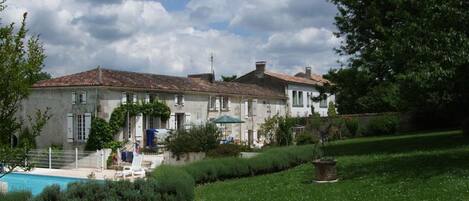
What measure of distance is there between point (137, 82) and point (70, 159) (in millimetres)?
6856

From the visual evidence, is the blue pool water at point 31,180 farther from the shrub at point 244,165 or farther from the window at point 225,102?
the window at point 225,102

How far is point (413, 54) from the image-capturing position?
622 inches

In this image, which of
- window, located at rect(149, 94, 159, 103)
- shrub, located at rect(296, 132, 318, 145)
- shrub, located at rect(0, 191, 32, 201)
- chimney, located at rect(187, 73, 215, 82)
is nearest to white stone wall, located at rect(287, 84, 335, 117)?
chimney, located at rect(187, 73, 215, 82)

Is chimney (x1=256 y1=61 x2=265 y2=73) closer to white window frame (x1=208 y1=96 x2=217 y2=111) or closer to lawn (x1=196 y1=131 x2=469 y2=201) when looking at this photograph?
white window frame (x1=208 y1=96 x2=217 y2=111)

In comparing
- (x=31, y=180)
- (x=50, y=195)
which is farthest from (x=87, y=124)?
(x=50, y=195)

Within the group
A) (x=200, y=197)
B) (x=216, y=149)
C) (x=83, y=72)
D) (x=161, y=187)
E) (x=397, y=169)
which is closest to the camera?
(x=161, y=187)

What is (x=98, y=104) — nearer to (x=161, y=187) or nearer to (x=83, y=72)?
(x=83, y=72)

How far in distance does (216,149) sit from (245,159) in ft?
13.7

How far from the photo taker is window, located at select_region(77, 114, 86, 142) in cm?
3123

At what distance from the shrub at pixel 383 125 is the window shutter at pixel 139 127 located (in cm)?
1916

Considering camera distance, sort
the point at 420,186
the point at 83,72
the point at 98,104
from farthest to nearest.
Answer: the point at 83,72, the point at 98,104, the point at 420,186

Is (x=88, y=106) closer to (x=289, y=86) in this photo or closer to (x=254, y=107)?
(x=254, y=107)

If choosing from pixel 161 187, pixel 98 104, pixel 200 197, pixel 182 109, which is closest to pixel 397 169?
pixel 200 197

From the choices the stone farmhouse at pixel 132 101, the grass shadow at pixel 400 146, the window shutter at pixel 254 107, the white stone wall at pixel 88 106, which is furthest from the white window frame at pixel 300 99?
the grass shadow at pixel 400 146
